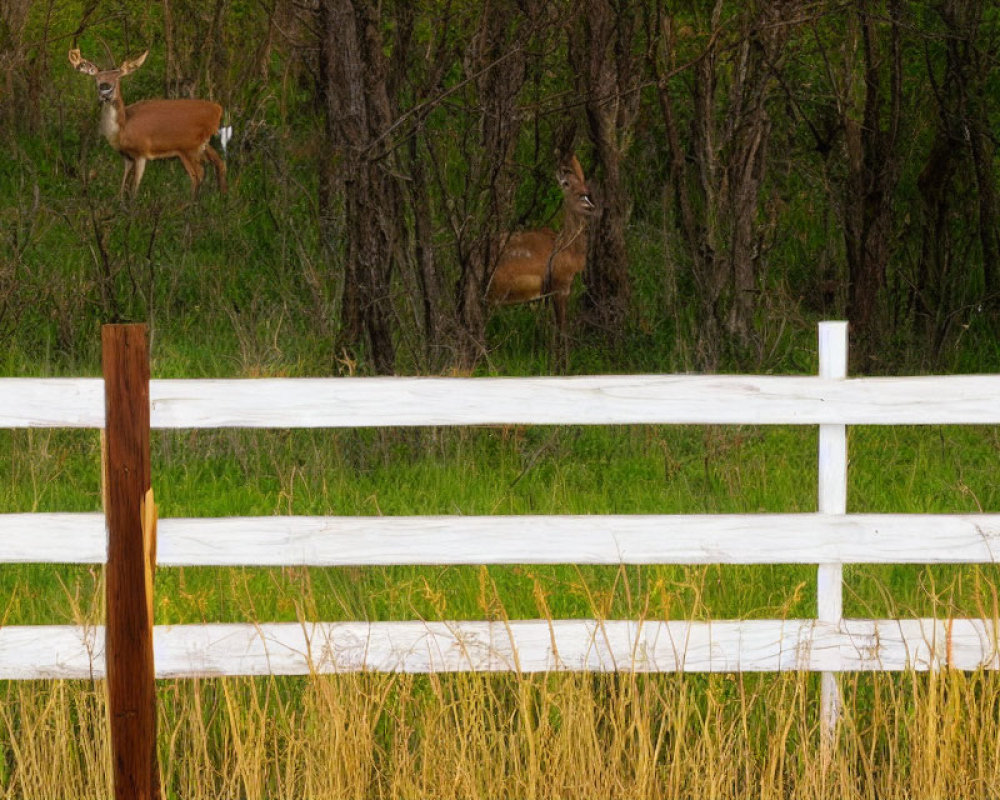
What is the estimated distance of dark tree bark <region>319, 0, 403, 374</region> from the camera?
316 inches

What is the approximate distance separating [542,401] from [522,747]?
95 centimetres

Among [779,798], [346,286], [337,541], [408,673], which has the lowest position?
[779,798]

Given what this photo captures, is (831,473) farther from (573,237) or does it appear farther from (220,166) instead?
(220,166)

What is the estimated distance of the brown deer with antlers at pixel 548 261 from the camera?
10289mm

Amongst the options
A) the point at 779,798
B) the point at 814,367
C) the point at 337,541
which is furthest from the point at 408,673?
the point at 814,367

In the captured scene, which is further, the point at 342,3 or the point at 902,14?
the point at 902,14

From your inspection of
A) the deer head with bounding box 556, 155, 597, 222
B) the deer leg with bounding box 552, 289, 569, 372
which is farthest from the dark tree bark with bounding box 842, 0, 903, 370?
the deer leg with bounding box 552, 289, 569, 372

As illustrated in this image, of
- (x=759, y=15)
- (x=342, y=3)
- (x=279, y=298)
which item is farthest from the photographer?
(x=279, y=298)

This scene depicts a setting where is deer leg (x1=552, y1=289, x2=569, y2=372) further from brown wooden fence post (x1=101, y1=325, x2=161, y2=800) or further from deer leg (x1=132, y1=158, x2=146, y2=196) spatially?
brown wooden fence post (x1=101, y1=325, x2=161, y2=800)

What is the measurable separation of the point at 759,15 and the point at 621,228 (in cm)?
196

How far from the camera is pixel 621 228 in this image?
36.1 ft

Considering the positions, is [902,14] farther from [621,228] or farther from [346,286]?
[346,286]

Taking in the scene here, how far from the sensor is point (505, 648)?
14.4 feet

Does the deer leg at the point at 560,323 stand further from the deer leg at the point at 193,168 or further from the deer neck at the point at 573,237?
the deer leg at the point at 193,168
